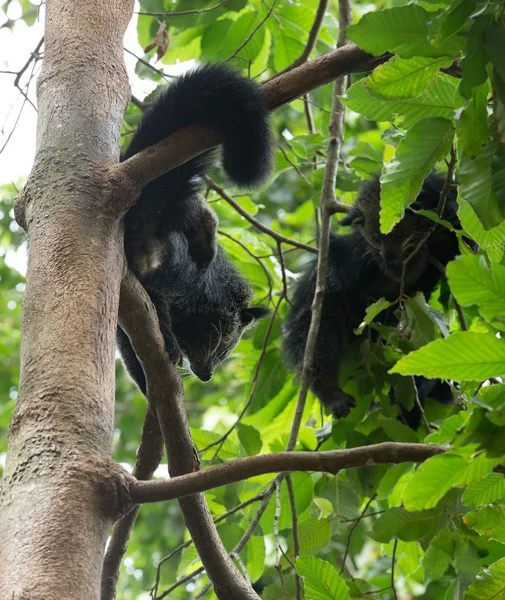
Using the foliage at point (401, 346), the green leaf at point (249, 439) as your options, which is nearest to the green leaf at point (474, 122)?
the foliage at point (401, 346)

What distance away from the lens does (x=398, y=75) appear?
137 cm

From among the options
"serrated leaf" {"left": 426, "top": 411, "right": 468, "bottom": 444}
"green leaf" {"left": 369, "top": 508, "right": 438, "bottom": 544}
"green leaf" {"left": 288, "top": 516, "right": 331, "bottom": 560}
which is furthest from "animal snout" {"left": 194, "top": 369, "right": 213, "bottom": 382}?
"serrated leaf" {"left": 426, "top": 411, "right": 468, "bottom": 444}

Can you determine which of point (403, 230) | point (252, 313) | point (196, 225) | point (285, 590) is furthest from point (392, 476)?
point (403, 230)

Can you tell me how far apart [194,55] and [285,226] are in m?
4.36

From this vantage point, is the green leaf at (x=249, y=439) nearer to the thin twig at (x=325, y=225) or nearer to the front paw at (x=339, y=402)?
the thin twig at (x=325, y=225)

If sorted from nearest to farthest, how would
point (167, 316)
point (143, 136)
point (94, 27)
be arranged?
1. point (94, 27)
2. point (143, 136)
3. point (167, 316)

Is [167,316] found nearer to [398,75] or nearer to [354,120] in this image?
[398,75]

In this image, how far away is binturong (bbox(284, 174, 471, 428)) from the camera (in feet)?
10.3

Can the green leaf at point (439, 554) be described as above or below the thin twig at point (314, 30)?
below

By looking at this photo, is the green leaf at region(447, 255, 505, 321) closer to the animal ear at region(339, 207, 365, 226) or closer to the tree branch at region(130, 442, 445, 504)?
the tree branch at region(130, 442, 445, 504)

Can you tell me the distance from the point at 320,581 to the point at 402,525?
0.48 m

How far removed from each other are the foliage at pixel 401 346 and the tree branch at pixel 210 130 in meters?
0.08

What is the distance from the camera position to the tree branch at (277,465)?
4.00 feet

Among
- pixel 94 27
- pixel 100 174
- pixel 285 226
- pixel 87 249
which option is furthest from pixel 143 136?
pixel 285 226
